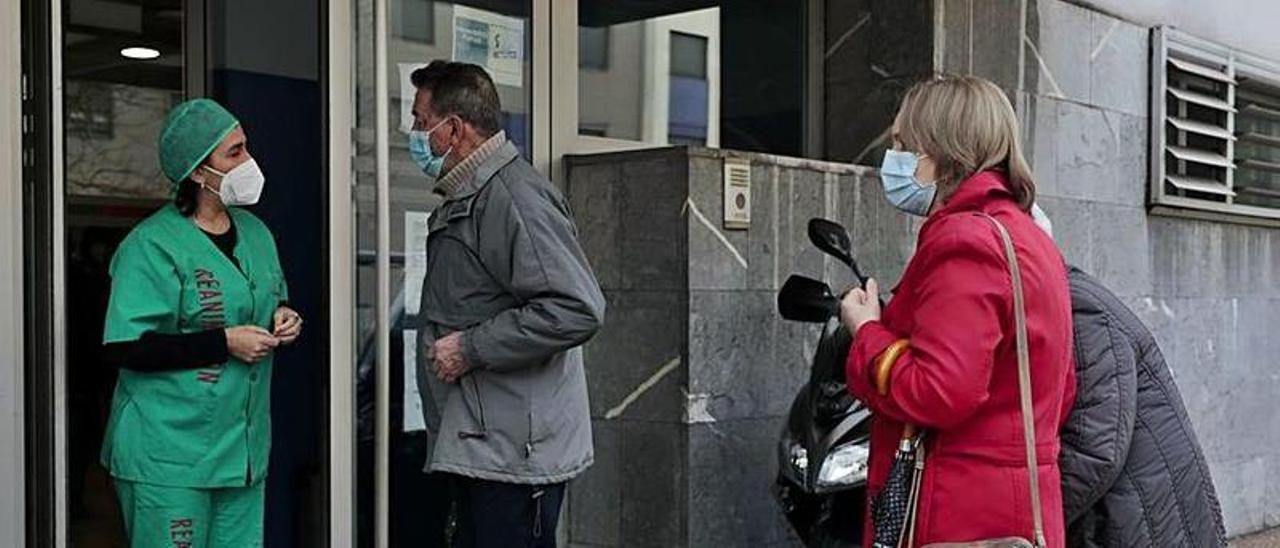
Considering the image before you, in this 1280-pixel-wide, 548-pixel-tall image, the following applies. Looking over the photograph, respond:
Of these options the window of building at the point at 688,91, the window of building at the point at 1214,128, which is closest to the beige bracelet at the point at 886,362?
the window of building at the point at 688,91

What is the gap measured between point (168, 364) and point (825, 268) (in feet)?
8.59

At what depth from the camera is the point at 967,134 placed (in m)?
2.90

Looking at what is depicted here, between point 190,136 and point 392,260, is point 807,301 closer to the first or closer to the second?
point 392,260

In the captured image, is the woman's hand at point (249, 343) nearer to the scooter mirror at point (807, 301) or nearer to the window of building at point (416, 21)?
the window of building at point (416, 21)

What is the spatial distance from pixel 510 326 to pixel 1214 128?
17.1ft

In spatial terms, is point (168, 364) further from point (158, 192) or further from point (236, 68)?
point (236, 68)

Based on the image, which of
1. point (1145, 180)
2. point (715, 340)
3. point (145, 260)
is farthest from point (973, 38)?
point (145, 260)

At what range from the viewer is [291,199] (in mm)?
4531

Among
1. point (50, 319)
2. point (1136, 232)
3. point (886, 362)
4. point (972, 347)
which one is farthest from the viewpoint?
point (1136, 232)

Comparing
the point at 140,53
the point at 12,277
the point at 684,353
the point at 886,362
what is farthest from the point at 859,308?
the point at 140,53

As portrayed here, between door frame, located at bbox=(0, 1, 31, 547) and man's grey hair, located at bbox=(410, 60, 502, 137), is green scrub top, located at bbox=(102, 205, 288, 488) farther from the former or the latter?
man's grey hair, located at bbox=(410, 60, 502, 137)

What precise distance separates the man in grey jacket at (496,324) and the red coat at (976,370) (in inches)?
38.1

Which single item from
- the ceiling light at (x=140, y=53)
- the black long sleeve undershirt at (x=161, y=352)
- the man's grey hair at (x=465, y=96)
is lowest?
the black long sleeve undershirt at (x=161, y=352)

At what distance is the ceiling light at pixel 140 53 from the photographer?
4.25 m
